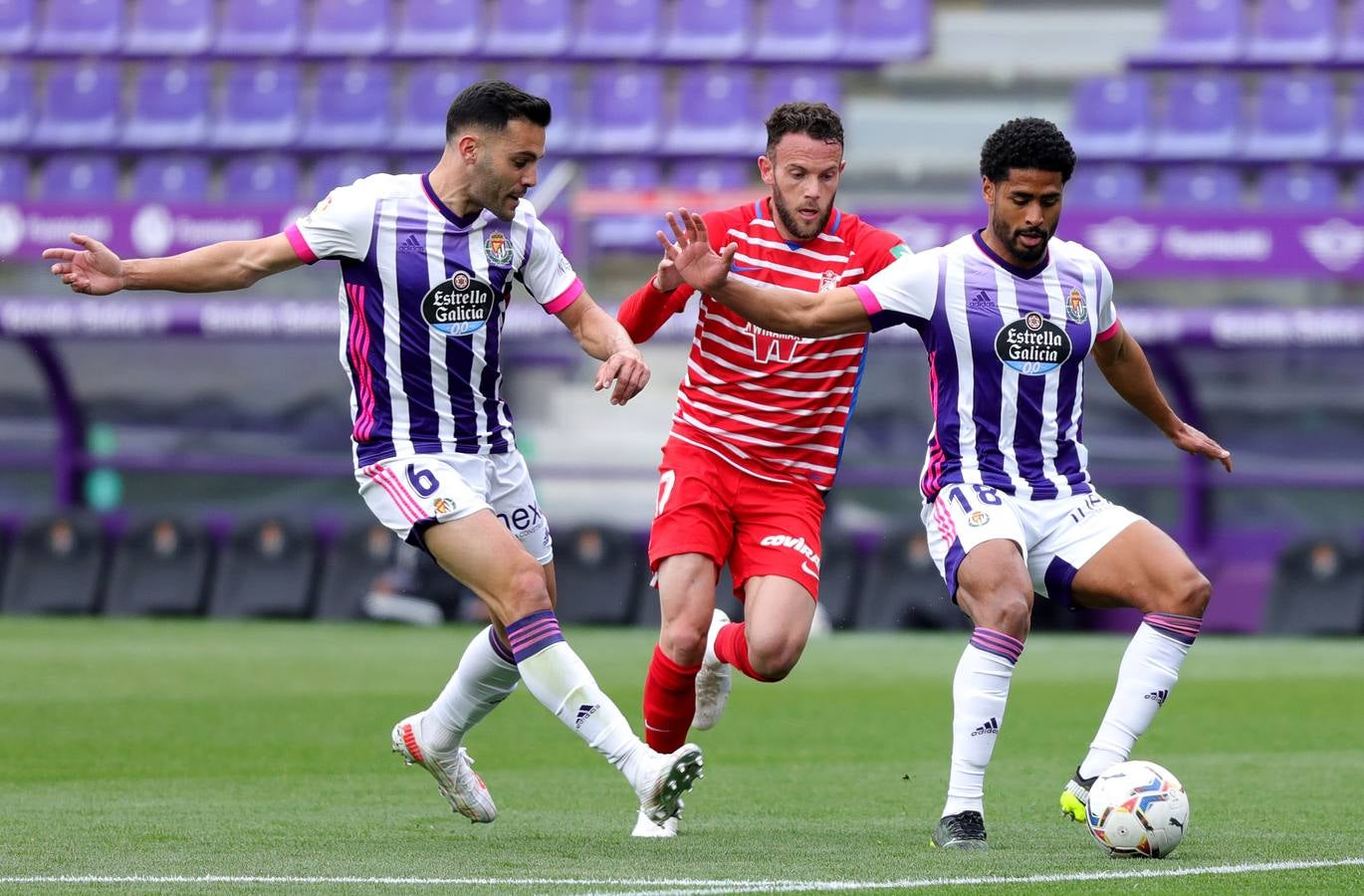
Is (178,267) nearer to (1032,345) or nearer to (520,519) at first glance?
(520,519)

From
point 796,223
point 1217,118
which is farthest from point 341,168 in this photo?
point 796,223

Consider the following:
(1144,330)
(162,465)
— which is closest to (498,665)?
(1144,330)

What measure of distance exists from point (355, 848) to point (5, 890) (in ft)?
3.76

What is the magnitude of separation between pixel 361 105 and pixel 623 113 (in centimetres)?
282

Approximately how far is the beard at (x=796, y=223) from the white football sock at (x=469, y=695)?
65.0 inches

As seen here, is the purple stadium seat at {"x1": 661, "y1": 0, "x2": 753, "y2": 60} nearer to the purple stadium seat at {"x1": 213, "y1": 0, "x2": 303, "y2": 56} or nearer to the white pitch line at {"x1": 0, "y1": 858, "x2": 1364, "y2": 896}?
the purple stadium seat at {"x1": 213, "y1": 0, "x2": 303, "y2": 56}

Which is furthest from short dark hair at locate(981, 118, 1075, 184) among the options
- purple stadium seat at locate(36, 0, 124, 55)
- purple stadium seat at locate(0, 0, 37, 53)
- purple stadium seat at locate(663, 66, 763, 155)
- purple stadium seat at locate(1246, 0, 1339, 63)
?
purple stadium seat at locate(0, 0, 37, 53)

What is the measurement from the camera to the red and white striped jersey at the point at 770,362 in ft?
21.5

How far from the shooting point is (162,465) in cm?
1717

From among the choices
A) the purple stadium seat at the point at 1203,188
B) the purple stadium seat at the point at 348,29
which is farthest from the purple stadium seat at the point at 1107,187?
the purple stadium seat at the point at 348,29

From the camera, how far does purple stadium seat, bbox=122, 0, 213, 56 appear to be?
22.7 m

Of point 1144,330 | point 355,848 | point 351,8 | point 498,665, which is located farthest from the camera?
point 351,8

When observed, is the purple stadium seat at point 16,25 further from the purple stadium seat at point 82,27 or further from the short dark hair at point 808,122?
the short dark hair at point 808,122

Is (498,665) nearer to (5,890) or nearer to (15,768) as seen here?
(5,890)
